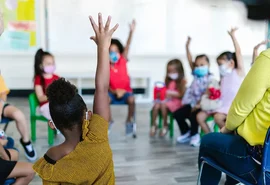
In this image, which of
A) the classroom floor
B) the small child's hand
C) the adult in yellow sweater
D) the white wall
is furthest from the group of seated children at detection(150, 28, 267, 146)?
the white wall

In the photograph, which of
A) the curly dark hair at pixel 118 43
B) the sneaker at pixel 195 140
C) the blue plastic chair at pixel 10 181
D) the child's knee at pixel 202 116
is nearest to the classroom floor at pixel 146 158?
the sneaker at pixel 195 140

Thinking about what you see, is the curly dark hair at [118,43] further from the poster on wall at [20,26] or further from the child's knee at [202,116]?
the poster on wall at [20,26]

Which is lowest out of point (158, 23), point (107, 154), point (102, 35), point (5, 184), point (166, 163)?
point (166, 163)

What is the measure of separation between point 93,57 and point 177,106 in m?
2.38

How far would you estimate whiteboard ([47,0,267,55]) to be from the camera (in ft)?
17.5

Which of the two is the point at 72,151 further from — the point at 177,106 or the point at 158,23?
the point at 158,23

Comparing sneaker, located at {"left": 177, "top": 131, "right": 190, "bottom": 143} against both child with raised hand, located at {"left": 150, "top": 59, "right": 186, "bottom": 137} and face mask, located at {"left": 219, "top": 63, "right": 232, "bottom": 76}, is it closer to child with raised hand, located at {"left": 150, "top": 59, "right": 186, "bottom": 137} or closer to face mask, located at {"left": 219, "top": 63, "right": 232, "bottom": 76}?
child with raised hand, located at {"left": 150, "top": 59, "right": 186, "bottom": 137}

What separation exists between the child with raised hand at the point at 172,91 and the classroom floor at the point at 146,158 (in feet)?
0.96

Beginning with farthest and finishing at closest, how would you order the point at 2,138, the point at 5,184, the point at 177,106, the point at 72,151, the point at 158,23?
1. the point at 158,23
2. the point at 177,106
3. the point at 2,138
4. the point at 5,184
5. the point at 72,151

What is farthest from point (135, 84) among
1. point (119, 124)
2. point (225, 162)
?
point (225, 162)

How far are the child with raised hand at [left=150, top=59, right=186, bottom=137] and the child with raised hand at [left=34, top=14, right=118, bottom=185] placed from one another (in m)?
2.31

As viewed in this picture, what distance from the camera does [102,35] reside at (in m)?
1.34

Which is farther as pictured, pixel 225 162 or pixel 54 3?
pixel 54 3

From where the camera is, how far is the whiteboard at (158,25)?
5324 mm
